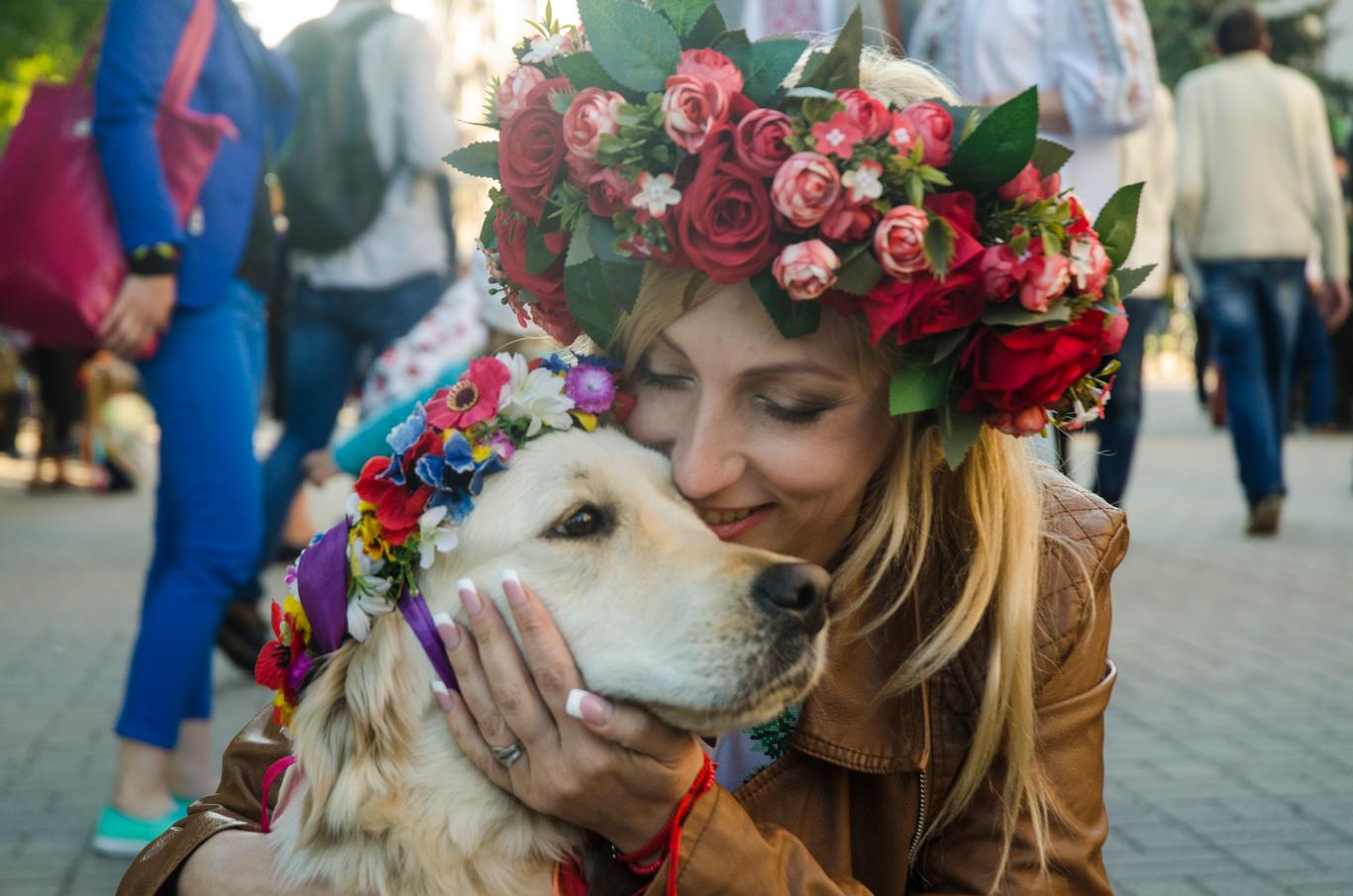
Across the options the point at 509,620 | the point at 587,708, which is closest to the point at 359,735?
the point at 509,620

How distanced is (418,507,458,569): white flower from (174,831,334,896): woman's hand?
1.63ft

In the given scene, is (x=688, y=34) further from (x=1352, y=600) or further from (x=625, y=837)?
(x=1352, y=600)

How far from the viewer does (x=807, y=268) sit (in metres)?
1.96

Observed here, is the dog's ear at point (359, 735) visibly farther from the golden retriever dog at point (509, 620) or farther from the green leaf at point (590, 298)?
the green leaf at point (590, 298)

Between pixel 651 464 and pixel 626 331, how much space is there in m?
0.21

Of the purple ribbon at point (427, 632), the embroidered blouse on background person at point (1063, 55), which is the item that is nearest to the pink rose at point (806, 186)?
the purple ribbon at point (427, 632)

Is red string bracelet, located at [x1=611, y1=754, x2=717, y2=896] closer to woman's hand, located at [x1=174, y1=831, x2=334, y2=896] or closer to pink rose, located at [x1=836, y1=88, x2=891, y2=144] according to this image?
woman's hand, located at [x1=174, y1=831, x2=334, y2=896]

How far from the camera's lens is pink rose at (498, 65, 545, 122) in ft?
7.09

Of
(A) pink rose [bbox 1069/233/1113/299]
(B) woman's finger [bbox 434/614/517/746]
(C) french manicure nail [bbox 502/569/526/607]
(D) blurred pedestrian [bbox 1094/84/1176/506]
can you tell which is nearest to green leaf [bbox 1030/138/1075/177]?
(A) pink rose [bbox 1069/233/1113/299]

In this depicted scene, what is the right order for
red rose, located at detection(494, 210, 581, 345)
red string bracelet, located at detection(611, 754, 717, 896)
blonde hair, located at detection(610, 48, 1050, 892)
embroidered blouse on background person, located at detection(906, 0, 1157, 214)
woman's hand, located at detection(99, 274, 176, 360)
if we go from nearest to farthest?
1. red string bracelet, located at detection(611, 754, 717, 896)
2. blonde hair, located at detection(610, 48, 1050, 892)
3. red rose, located at detection(494, 210, 581, 345)
4. woman's hand, located at detection(99, 274, 176, 360)
5. embroidered blouse on background person, located at detection(906, 0, 1157, 214)

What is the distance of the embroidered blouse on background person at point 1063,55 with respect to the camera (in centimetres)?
480

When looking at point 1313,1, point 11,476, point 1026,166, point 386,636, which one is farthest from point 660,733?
point 1313,1

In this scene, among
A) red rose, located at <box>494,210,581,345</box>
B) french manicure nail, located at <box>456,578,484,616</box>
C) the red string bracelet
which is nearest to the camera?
the red string bracelet

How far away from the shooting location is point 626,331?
2285mm
